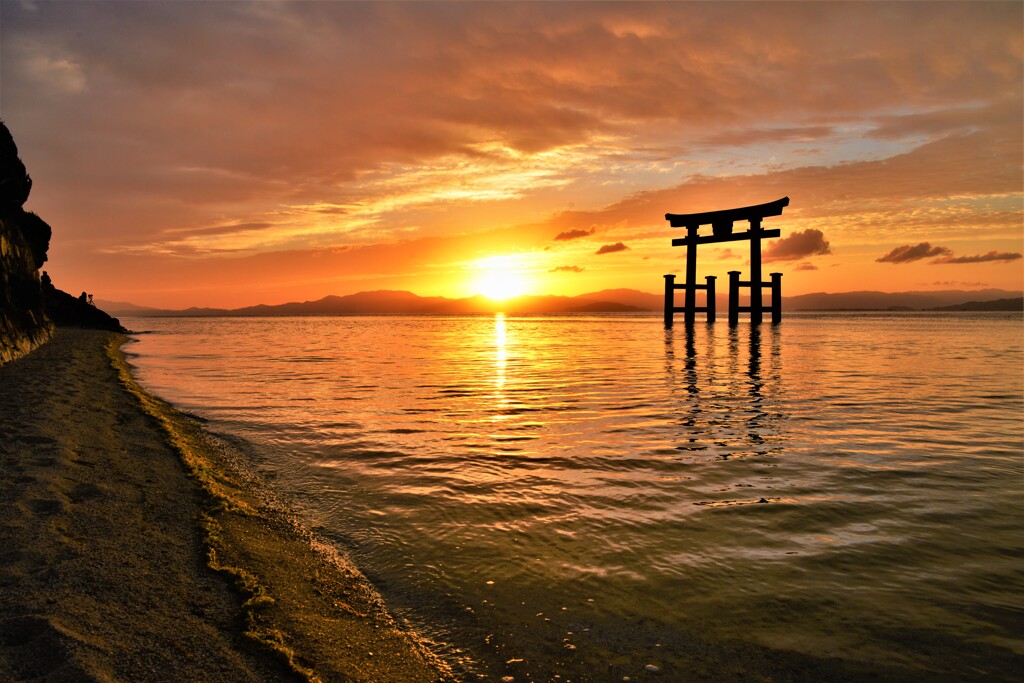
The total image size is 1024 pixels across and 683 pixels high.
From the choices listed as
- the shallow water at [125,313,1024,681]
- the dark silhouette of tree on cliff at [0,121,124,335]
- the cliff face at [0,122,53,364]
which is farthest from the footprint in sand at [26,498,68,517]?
the dark silhouette of tree on cliff at [0,121,124,335]

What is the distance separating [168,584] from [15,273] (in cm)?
2085

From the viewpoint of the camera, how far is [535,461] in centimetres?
726

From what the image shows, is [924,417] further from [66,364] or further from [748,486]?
[66,364]

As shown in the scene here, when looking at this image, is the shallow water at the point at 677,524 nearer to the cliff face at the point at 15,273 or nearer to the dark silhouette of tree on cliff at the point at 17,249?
the cliff face at the point at 15,273

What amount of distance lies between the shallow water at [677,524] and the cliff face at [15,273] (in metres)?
9.11

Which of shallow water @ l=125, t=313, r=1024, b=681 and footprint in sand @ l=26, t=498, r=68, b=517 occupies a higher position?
footprint in sand @ l=26, t=498, r=68, b=517

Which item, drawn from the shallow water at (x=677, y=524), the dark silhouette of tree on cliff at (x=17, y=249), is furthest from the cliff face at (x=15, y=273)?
the shallow water at (x=677, y=524)

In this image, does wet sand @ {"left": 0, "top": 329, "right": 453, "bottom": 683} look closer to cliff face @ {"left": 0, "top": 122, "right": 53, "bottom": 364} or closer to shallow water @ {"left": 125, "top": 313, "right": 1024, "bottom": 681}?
shallow water @ {"left": 125, "top": 313, "right": 1024, "bottom": 681}

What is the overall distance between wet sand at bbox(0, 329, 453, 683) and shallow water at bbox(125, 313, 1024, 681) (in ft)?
1.40

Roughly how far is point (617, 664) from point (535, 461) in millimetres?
4278

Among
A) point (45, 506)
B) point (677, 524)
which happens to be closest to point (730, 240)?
point (677, 524)

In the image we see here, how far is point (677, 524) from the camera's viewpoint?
5.04 metres

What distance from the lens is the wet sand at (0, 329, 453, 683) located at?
273 centimetres

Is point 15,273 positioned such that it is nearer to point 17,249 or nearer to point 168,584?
point 17,249
